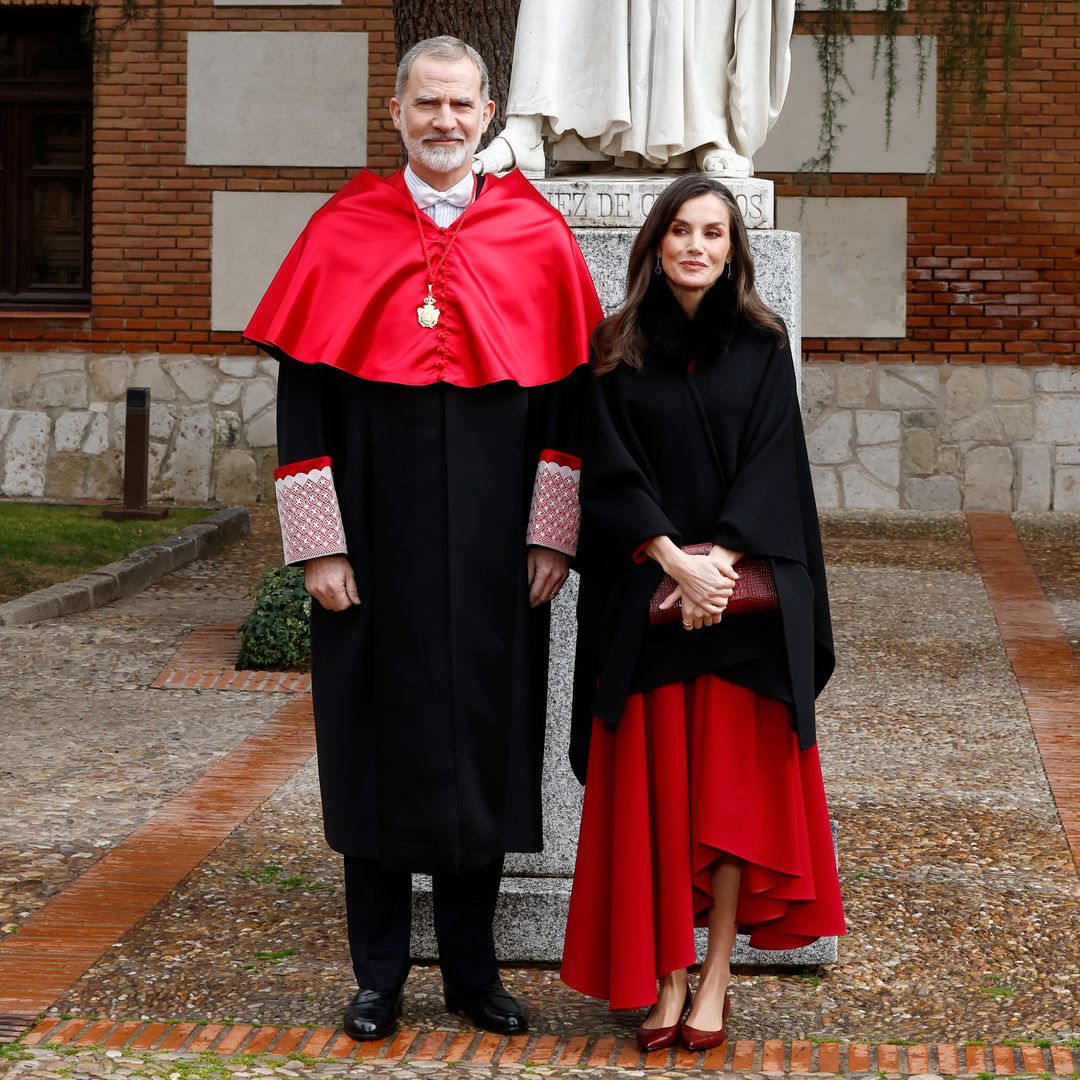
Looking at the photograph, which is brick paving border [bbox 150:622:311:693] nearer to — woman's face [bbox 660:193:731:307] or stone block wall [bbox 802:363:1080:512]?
woman's face [bbox 660:193:731:307]

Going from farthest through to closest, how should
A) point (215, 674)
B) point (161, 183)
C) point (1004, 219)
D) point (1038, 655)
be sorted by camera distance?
1. point (161, 183)
2. point (1004, 219)
3. point (1038, 655)
4. point (215, 674)

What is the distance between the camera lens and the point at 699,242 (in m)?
3.48

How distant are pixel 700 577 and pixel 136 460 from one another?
9.63 meters

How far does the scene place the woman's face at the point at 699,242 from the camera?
137 inches

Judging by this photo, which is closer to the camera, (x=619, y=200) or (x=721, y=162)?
(x=619, y=200)

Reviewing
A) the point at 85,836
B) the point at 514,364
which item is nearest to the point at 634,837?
the point at 514,364

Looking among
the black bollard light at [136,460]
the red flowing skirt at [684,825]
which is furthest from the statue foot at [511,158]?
the black bollard light at [136,460]

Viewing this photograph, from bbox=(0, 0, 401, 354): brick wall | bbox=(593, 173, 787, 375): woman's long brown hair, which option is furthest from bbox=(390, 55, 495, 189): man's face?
bbox=(0, 0, 401, 354): brick wall

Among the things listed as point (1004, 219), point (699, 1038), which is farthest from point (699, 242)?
point (1004, 219)

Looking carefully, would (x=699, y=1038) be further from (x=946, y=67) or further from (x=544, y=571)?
(x=946, y=67)

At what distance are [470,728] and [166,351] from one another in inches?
409

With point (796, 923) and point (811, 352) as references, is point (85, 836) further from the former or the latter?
point (811, 352)

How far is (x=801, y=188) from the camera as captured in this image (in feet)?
43.3

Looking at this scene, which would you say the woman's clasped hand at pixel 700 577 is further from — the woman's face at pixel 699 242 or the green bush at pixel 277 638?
the green bush at pixel 277 638
